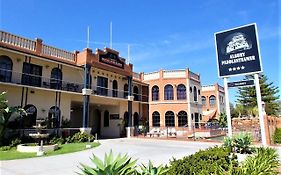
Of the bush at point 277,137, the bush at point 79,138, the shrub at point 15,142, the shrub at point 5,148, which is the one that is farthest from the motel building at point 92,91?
the bush at point 277,137

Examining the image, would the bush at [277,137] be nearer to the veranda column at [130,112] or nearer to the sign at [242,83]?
the sign at [242,83]

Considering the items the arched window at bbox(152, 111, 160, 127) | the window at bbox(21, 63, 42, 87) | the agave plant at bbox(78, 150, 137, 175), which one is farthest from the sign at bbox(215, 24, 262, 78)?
the arched window at bbox(152, 111, 160, 127)

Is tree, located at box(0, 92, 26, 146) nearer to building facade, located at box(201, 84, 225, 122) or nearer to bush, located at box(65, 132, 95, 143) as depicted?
bush, located at box(65, 132, 95, 143)

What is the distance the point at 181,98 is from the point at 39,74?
18.9m

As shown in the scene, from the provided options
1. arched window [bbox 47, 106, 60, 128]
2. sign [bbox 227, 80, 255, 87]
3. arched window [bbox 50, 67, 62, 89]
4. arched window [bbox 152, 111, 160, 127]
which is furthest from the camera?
arched window [bbox 152, 111, 160, 127]

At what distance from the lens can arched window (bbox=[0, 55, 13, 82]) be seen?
18125 mm

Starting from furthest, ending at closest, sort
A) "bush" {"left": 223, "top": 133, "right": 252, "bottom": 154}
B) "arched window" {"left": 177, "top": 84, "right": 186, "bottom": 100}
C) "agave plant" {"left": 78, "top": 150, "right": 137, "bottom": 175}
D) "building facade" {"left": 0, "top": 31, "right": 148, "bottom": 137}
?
"arched window" {"left": 177, "top": 84, "right": 186, "bottom": 100} → "building facade" {"left": 0, "top": 31, "right": 148, "bottom": 137} → "bush" {"left": 223, "top": 133, "right": 252, "bottom": 154} → "agave plant" {"left": 78, "top": 150, "right": 137, "bottom": 175}

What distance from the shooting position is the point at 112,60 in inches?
1067

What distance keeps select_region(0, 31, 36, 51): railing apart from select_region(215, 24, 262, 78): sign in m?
15.2

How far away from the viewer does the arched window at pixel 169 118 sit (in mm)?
32188

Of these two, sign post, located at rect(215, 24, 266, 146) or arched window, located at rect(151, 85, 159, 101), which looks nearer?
sign post, located at rect(215, 24, 266, 146)

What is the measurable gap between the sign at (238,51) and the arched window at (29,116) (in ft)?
50.8

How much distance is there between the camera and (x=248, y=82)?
11.9 meters

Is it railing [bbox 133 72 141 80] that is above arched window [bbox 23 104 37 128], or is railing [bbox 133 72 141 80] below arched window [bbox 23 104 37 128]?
above
